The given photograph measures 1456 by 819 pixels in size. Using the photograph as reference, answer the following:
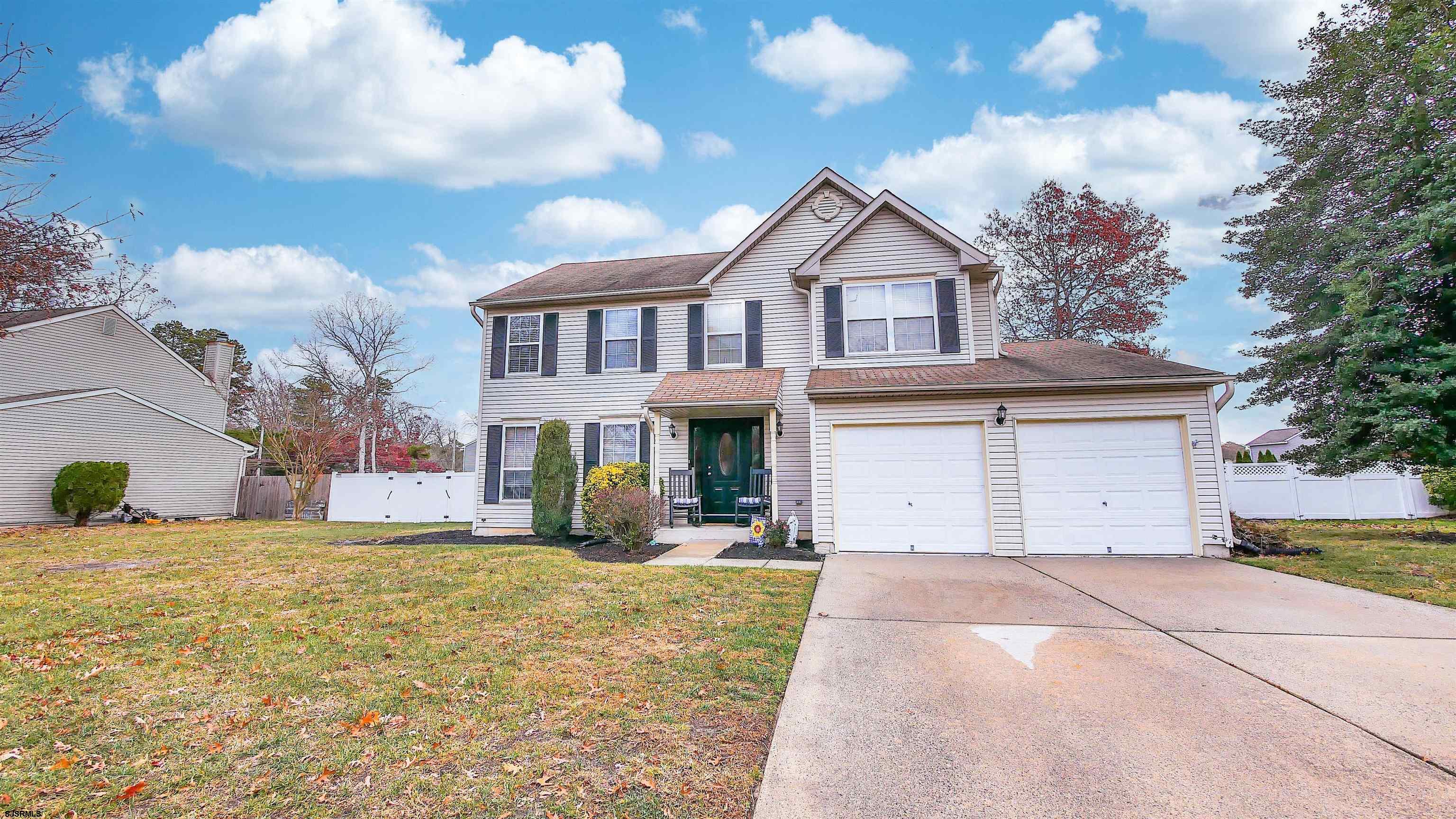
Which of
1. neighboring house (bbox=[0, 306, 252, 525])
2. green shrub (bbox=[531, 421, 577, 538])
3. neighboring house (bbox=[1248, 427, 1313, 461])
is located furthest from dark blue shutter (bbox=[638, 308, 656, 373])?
neighboring house (bbox=[1248, 427, 1313, 461])

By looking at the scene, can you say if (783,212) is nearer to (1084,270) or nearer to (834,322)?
(834,322)

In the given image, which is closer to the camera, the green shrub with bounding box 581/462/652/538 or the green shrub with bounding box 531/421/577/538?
the green shrub with bounding box 581/462/652/538

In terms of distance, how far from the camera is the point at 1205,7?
456 inches

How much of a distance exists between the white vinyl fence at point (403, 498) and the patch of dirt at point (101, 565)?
9061mm

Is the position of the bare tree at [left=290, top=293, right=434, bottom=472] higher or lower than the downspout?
higher

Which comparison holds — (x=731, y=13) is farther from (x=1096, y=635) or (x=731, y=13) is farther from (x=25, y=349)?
(x=25, y=349)

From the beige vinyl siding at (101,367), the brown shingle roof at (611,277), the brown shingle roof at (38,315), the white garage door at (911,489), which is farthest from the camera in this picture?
the beige vinyl siding at (101,367)

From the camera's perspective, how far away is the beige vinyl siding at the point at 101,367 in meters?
15.9

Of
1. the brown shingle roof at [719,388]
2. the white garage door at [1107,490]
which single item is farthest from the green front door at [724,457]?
the white garage door at [1107,490]

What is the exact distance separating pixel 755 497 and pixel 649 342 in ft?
13.9

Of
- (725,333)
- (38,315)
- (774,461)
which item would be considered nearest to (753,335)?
(725,333)

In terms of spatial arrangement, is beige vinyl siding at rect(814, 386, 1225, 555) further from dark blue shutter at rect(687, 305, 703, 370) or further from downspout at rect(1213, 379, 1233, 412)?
dark blue shutter at rect(687, 305, 703, 370)

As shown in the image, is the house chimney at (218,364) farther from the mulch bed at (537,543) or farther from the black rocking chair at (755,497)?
the black rocking chair at (755,497)

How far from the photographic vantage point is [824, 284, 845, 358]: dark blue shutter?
11.1m
